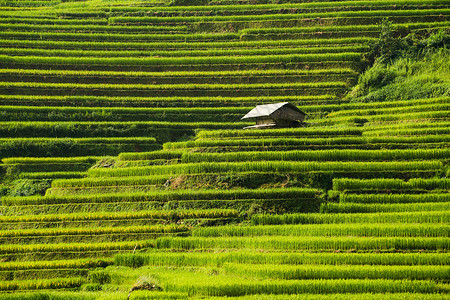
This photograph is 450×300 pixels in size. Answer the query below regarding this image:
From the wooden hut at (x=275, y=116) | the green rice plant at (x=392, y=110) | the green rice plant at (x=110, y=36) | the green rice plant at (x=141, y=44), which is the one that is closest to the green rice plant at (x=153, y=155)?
the wooden hut at (x=275, y=116)

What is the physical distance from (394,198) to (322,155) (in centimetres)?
463

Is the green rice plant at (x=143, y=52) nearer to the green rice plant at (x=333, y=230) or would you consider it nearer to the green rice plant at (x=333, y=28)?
the green rice plant at (x=333, y=28)

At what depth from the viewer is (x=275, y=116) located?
29109 millimetres

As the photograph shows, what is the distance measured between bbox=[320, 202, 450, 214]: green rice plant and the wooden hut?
9759 mm

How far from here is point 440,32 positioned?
37188 mm

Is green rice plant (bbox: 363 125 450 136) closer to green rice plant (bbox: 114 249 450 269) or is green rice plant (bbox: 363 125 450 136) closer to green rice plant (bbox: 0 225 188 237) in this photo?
green rice plant (bbox: 114 249 450 269)

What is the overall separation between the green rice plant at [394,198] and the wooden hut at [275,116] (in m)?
9.56

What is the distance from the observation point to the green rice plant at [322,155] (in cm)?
2295

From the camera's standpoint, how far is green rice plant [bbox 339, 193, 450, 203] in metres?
20.1

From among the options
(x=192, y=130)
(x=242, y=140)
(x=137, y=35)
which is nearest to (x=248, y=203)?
(x=242, y=140)

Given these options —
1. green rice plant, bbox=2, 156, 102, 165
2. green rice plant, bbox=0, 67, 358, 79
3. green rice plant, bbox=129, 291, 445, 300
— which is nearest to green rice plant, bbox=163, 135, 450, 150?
green rice plant, bbox=2, 156, 102, 165

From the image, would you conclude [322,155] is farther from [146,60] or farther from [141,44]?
[141,44]

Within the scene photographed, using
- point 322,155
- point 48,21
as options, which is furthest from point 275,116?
point 48,21

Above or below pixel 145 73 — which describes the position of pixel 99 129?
below
